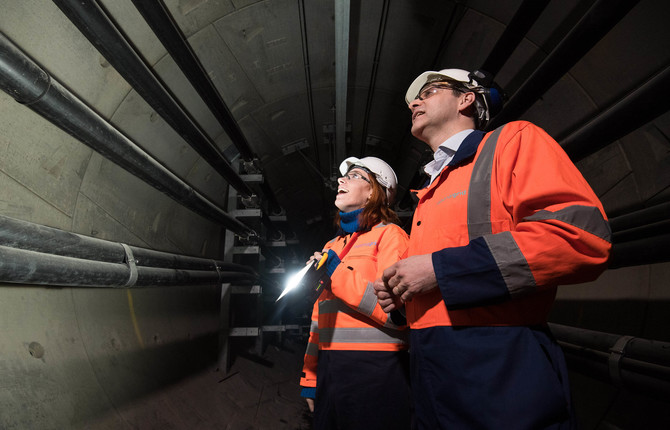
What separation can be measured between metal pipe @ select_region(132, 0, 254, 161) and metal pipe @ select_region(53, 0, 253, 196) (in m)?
0.28

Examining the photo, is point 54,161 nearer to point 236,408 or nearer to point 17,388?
point 17,388

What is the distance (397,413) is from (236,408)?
2.21 m

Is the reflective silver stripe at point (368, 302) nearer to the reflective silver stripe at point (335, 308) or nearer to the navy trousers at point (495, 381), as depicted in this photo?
the reflective silver stripe at point (335, 308)

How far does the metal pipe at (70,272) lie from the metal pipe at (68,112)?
1.86 ft

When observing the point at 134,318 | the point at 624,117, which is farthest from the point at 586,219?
the point at 134,318

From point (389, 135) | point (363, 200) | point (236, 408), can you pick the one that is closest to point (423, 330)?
point (363, 200)

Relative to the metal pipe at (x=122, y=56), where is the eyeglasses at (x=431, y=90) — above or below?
below

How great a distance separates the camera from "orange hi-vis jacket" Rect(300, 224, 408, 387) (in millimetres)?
1612

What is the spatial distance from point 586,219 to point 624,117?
0.94m

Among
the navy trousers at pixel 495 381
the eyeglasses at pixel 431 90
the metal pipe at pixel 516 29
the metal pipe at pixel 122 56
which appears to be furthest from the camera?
the metal pipe at pixel 516 29

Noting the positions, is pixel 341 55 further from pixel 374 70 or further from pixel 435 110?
pixel 435 110

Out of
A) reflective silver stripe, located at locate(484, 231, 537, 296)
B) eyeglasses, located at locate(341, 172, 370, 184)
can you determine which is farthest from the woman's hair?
reflective silver stripe, located at locate(484, 231, 537, 296)

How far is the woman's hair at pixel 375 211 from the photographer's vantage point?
6.82 ft

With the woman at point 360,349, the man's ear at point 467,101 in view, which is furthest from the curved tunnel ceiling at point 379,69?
the woman at point 360,349
